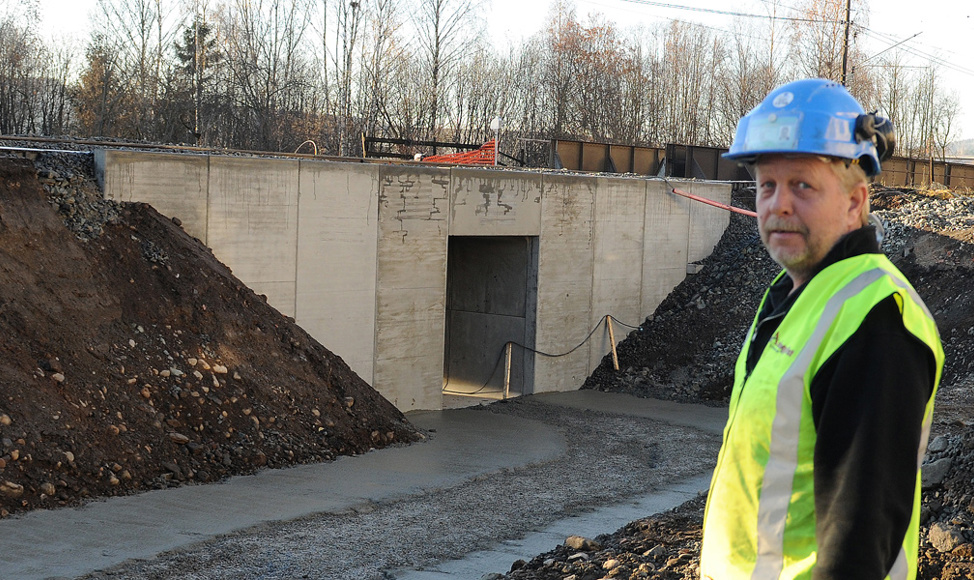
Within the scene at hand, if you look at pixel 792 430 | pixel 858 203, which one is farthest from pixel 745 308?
pixel 792 430

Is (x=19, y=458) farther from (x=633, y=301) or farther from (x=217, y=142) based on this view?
(x=217, y=142)

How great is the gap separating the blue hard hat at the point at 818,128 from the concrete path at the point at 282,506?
5842 mm

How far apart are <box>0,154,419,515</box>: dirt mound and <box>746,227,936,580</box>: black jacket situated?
7.99 meters

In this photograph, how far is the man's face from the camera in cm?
209

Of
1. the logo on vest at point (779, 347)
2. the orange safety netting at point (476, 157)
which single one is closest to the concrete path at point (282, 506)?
the logo on vest at point (779, 347)

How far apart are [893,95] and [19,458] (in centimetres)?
5207

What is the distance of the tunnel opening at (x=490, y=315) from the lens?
17.6 m

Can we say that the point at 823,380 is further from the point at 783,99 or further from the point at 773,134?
the point at 783,99

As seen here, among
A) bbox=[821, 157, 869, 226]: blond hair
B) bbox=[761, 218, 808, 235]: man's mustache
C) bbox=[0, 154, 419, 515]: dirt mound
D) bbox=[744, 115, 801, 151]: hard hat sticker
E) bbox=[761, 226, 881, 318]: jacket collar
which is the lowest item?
bbox=[0, 154, 419, 515]: dirt mound

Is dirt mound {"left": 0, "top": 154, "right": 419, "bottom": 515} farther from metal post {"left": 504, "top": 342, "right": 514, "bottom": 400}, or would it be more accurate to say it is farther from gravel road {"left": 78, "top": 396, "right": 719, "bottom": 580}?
metal post {"left": 504, "top": 342, "right": 514, "bottom": 400}

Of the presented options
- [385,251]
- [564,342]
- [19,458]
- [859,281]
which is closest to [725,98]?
[564,342]

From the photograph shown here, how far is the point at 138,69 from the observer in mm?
35062

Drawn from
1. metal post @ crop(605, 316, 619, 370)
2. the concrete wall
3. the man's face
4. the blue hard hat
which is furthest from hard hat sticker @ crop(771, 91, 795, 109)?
metal post @ crop(605, 316, 619, 370)

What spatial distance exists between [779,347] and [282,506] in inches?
305
